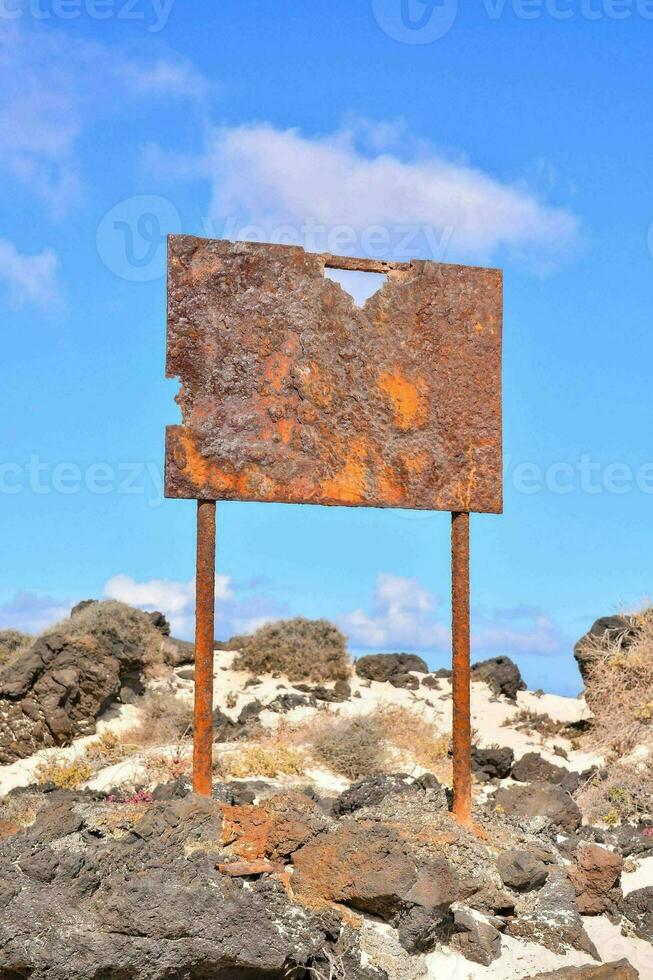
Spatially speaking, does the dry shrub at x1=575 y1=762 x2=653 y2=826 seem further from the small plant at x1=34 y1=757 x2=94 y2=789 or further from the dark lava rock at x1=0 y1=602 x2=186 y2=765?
the dark lava rock at x1=0 y1=602 x2=186 y2=765

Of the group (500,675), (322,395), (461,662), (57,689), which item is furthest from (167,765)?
(500,675)

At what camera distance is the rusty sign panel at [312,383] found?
7.19 metres

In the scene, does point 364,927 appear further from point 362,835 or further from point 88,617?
point 88,617

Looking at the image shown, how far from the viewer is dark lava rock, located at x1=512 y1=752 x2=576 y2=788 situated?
12.1 metres

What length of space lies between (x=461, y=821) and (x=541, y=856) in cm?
62

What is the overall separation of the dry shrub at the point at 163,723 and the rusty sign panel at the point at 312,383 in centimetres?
597

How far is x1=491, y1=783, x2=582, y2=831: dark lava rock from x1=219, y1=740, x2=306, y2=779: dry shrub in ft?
7.24

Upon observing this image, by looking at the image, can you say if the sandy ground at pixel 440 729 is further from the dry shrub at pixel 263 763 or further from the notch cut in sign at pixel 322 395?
the notch cut in sign at pixel 322 395

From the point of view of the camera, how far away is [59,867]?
19.8 feet

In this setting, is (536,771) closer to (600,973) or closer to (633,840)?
(633,840)

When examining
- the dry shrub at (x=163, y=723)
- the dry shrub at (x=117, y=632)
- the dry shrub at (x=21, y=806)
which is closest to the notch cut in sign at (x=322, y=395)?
the dry shrub at (x=21, y=806)

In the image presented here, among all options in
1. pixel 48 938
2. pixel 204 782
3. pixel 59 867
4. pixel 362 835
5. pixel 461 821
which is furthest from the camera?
pixel 461 821

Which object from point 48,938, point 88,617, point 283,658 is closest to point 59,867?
point 48,938

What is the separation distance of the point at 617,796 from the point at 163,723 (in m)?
5.72
